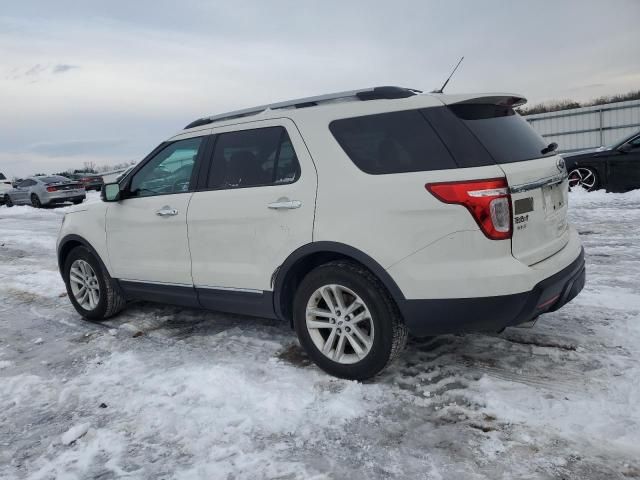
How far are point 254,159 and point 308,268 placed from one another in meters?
0.93

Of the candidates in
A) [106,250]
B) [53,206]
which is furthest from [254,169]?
[53,206]

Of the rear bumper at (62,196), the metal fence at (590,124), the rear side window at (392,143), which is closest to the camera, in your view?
the rear side window at (392,143)

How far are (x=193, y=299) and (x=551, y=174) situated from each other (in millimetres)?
2888

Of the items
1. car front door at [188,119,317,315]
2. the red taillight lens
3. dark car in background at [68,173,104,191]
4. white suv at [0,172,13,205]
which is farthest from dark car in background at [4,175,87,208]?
the red taillight lens

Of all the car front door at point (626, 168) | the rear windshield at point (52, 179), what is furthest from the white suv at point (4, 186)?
the car front door at point (626, 168)

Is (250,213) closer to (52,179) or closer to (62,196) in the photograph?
(62,196)

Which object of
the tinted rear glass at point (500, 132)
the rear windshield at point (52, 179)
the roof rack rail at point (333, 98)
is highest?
the roof rack rail at point (333, 98)

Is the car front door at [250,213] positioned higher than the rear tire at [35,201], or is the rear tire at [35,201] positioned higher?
the car front door at [250,213]

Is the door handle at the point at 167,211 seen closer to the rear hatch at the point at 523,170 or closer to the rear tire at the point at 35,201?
the rear hatch at the point at 523,170

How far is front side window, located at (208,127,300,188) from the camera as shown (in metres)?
3.69

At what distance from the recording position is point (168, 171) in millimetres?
4535

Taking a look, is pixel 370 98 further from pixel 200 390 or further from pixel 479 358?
pixel 200 390

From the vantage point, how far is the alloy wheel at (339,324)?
3398 millimetres

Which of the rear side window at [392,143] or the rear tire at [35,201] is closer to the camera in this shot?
the rear side window at [392,143]
